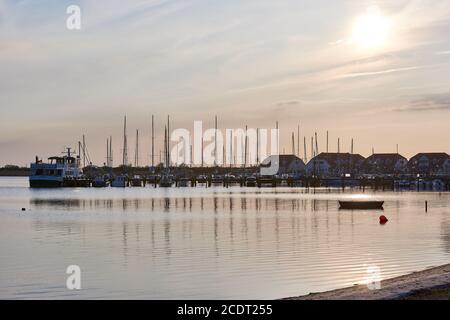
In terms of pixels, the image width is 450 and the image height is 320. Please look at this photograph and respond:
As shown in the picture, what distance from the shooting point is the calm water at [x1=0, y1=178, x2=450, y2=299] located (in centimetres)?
2898

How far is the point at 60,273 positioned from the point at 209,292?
8.21 metres

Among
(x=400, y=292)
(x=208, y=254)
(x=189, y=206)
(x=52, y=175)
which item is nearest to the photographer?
(x=400, y=292)

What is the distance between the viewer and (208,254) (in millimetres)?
39688

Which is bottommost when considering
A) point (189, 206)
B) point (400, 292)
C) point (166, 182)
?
point (189, 206)

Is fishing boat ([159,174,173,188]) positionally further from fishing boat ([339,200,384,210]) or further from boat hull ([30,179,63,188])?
fishing boat ([339,200,384,210])

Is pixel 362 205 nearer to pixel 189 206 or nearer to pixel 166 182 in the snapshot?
pixel 189 206

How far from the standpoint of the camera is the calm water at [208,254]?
29.0 meters

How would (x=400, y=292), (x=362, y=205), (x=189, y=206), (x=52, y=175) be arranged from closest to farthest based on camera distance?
(x=400, y=292), (x=362, y=205), (x=189, y=206), (x=52, y=175)

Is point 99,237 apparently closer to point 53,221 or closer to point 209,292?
point 53,221

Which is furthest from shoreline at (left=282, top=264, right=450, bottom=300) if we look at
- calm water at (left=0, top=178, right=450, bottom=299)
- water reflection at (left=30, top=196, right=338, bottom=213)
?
water reflection at (left=30, top=196, right=338, bottom=213)

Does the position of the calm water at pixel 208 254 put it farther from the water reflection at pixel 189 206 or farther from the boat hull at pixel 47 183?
the boat hull at pixel 47 183

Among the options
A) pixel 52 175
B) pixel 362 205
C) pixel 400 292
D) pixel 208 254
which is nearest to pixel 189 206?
pixel 362 205

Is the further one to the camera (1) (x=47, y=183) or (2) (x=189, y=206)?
(1) (x=47, y=183)
